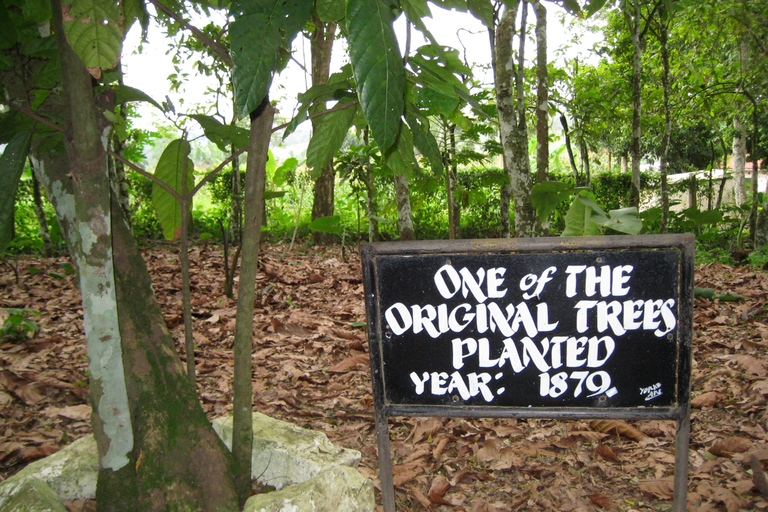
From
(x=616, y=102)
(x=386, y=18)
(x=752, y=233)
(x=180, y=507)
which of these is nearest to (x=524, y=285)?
(x=386, y=18)

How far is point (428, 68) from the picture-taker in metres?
1.22

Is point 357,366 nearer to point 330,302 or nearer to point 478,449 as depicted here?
point 478,449

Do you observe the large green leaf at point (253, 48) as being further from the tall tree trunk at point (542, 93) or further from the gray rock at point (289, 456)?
the tall tree trunk at point (542, 93)

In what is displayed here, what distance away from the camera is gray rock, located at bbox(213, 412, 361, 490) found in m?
1.73

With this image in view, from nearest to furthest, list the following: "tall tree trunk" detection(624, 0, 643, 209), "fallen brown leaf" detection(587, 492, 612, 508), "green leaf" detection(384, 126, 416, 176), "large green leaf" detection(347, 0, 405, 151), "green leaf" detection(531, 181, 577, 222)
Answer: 1. "large green leaf" detection(347, 0, 405, 151)
2. "green leaf" detection(384, 126, 416, 176)
3. "fallen brown leaf" detection(587, 492, 612, 508)
4. "green leaf" detection(531, 181, 577, 222)
5. "tall tree trunk" detection(624, 0, 643, 209)

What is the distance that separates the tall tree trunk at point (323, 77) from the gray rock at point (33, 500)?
6.90 metres

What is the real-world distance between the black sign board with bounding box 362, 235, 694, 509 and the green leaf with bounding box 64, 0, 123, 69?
82 cm

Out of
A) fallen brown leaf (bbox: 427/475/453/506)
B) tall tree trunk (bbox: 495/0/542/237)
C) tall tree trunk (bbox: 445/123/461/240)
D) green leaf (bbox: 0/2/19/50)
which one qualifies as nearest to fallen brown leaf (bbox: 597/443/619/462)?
fallen brown leaf (bbox: 427/475/453/506)

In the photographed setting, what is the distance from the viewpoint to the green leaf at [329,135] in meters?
1.35

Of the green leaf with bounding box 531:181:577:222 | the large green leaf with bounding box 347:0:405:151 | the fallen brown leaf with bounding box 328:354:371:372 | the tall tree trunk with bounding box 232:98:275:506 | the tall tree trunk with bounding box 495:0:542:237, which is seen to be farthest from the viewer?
the tall tree trunk with bounding box 495:0:542:237

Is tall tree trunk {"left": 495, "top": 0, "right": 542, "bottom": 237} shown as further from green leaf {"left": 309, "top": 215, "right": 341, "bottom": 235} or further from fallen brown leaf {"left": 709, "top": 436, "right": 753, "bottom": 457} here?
green leaf {"left": 309, "top": 215, "right": 341, "bottom": 235}

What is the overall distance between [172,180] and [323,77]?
7214 millimetres

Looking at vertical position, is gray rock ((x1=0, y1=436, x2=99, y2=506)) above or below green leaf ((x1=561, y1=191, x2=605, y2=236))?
below

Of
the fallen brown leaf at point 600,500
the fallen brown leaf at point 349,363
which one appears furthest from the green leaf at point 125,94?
the fallen brown leaf at point 349,363
